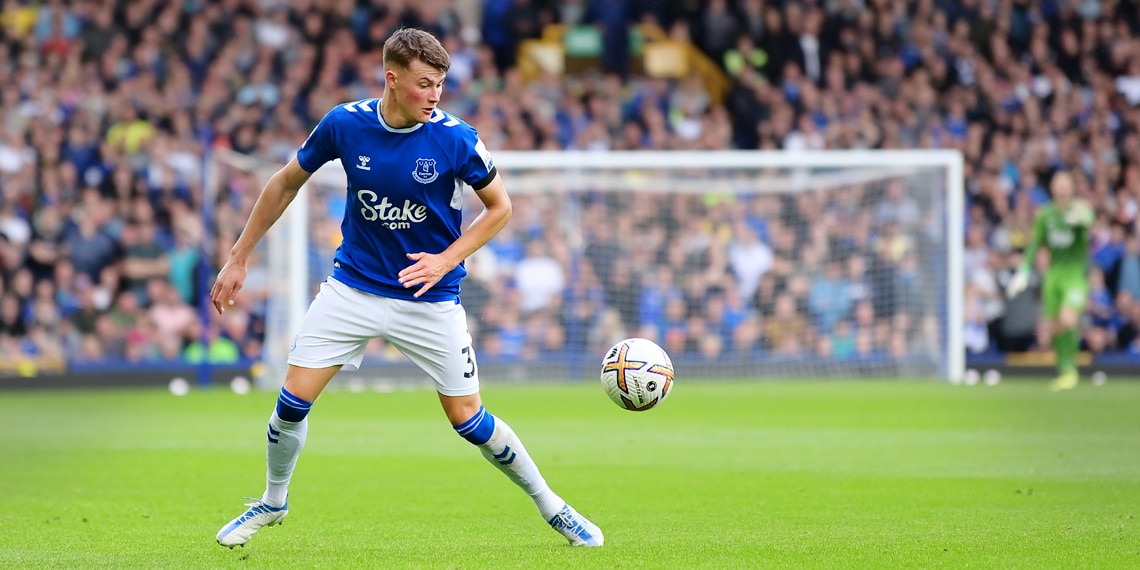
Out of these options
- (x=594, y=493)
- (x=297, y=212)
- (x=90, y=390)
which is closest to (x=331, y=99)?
(x=297, y=212)

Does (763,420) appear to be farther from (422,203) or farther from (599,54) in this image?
(599,54)

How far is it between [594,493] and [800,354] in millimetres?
11818

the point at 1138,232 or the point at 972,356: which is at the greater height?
the point at 1138,232

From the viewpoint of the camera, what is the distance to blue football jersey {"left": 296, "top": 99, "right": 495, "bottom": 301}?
287 inches

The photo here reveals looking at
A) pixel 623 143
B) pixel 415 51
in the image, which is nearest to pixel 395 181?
pixel 415 51

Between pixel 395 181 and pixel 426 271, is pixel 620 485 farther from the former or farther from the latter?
pixel 395 181

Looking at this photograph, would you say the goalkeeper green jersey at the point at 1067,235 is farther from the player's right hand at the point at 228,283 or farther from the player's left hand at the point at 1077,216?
the player's right hand at the point at 228,283

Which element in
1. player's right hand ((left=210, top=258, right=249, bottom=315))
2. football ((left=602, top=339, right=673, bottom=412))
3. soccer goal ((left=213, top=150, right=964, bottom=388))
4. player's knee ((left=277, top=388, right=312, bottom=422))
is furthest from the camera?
soccer goal ((left=213, top=150, right=964, bottom=388))

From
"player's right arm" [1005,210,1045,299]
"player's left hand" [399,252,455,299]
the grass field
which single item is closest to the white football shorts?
"player's left hand" [399,252,455,299]

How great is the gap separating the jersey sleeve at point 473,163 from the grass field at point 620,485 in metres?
1.70

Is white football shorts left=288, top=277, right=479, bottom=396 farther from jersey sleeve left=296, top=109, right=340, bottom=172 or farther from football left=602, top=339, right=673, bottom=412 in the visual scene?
football left=602, top=339, right=673, bottom=412

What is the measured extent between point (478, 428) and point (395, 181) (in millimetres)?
1198

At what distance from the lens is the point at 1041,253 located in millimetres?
22281

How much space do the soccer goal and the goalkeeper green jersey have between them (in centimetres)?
190
